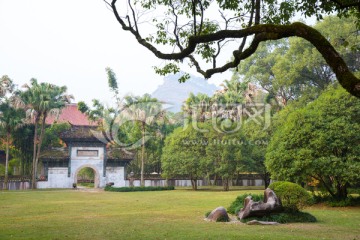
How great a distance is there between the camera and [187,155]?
3725 centimetres

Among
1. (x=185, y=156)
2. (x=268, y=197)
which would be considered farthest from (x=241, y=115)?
(x=268, y=197)

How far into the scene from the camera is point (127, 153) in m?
42.9

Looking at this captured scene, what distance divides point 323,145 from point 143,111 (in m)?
22.6

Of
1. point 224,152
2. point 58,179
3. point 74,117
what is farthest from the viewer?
point 74,117

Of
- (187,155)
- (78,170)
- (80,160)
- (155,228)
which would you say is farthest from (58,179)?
(155,228)

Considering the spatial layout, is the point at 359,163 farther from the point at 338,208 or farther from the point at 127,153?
the point at 127,153

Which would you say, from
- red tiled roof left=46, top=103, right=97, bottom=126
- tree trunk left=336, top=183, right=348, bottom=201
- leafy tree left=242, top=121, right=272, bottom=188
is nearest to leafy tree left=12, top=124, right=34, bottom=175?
red tiled roof left=46, top=103, right=97, bottom=126

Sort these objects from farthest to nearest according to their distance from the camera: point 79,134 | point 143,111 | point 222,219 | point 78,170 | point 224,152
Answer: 1. point 78,170
2. point 79,134
3. point 143,111
4. point 224,152
5. point 222,219

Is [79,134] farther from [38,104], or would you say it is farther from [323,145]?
[323,145]

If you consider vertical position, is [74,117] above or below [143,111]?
above

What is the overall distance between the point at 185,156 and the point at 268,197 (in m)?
24.0

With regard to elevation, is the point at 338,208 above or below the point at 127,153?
below

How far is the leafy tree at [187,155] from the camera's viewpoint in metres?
37.0

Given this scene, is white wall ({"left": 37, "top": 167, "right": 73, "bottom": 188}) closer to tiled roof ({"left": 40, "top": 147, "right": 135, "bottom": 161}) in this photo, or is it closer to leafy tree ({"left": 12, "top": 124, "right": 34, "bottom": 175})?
tiled roof ({"left": 40, "top": 147, "right": 135, "bottom": 161})
